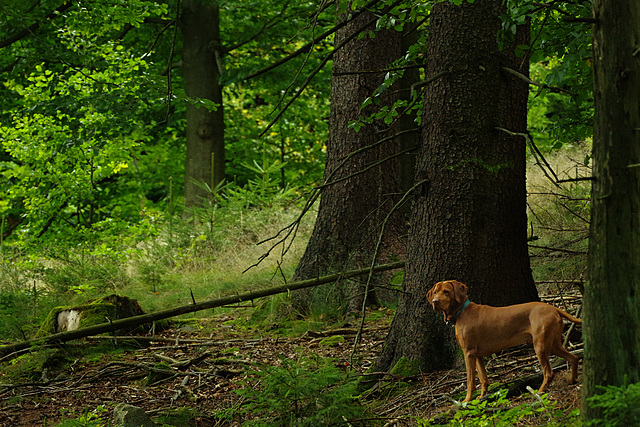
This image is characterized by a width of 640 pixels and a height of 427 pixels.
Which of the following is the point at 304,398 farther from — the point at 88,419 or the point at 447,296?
the point at 88,419

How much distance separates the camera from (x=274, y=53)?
16.1m

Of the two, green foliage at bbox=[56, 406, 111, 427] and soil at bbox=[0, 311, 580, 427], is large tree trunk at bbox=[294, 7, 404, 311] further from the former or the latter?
green foliage at bbox=[56, 406, 111, 427]

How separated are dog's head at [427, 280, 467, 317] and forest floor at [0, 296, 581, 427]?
562mm

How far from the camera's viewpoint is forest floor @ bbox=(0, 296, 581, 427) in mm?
3906

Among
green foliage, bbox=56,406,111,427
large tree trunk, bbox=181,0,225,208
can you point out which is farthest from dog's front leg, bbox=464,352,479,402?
large tree trunk, bbox=181,0,225,208

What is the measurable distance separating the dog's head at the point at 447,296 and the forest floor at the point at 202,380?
56cm

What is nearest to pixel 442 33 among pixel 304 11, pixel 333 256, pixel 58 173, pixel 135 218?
pixel 333 256

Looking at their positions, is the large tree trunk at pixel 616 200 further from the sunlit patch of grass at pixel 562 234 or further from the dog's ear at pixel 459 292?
the sunlit patch of grass at pixel 562 234

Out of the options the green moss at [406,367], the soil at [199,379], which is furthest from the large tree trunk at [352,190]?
the green moss at [406,367]

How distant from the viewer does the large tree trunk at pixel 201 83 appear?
48.1ft

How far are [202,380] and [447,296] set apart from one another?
2841 mm

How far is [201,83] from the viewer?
48.5 ft

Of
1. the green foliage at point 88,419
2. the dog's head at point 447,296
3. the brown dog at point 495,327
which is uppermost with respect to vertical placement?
the dog's head at point 447,296

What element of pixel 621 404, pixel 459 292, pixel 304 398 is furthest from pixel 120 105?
pixel 621 404
